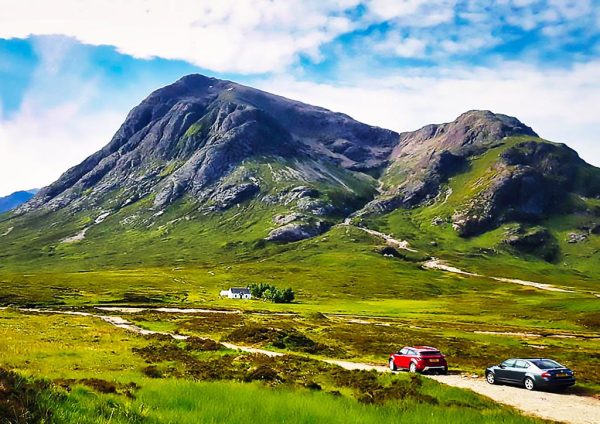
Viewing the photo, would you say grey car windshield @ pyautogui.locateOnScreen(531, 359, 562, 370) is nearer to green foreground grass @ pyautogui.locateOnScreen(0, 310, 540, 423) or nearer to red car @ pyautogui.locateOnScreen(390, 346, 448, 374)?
red car @ pyautogui.locateOnScreen(390, 346, 448, 374)

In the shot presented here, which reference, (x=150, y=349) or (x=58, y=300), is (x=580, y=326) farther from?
(x=58, y=300)

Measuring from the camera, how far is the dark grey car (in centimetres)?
3281

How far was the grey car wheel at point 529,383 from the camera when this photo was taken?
1314 inches

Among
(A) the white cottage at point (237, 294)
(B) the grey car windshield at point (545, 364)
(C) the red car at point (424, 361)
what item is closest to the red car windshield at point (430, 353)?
(C) the red car at point (424, 361)

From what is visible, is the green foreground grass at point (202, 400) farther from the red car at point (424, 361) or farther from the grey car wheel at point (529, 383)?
the grey car wheel at point (529, 383)

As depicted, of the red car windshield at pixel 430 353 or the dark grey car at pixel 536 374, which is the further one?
the red car windshield at pixel 430 353

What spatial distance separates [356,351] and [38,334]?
37.9 metres

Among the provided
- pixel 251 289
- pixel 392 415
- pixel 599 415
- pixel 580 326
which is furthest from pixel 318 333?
pixel 251 289

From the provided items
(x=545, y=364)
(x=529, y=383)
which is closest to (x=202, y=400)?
(x=529, y=383)

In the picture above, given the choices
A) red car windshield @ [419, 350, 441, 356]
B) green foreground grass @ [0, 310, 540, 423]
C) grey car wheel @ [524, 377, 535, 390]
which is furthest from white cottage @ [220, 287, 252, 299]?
grey car wheel @ [524, 377, 535, 390]

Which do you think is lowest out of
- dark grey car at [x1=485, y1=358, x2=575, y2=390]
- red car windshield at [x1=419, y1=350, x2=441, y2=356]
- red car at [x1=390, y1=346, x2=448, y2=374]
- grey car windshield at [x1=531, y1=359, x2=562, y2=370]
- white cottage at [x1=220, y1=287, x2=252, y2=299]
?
white cottage at [x1=220, y1=287, x2=252, y2=299]

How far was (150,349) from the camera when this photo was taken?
4550 cm

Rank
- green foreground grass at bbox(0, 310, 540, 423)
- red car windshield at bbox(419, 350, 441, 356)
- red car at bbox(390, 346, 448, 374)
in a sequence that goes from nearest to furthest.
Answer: green foreground grass at bbox(0, 310, 540, 423) → red car at bbox(390, 346, 448, 374) → red car windshield at bbox(419, 350, 441, 356)

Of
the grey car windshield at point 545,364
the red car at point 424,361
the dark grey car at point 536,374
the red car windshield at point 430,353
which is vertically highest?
the grey car windshield at point 545,364
